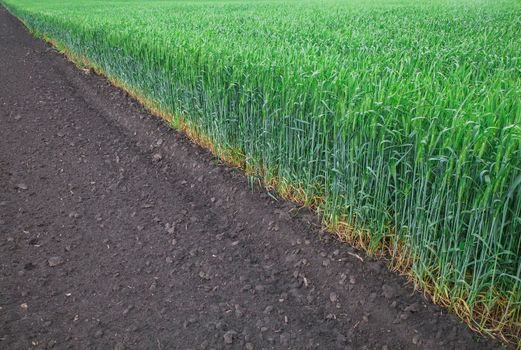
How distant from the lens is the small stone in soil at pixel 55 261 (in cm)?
304

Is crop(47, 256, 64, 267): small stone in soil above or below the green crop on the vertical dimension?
below

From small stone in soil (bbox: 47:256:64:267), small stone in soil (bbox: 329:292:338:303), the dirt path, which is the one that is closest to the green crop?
the dirt path

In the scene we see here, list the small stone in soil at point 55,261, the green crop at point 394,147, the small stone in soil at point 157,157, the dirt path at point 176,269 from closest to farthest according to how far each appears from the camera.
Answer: the green crop at point 394,147
the dirt path at point 176,269
the small stone in soil at point 55,261
the small stone in soil at point 157,157

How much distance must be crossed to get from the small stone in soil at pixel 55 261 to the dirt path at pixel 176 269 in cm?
3

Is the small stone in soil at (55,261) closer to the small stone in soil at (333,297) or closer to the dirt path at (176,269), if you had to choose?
the dirt path at (176,269)

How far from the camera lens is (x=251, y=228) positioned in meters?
3.36

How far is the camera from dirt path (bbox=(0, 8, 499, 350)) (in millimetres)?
2389

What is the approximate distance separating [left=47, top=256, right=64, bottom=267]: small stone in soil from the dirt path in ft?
0.10

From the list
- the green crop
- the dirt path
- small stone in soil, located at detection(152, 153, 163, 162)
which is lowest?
small stone in soil, located at detection(152, 153, 163, 162)

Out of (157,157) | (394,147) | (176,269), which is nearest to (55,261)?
(176,269)

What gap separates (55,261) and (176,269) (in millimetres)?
852

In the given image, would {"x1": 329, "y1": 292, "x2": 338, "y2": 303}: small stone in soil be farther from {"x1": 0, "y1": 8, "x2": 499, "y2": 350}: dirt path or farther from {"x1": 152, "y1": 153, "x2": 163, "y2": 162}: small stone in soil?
{"x1": 152, "y1": 153, "x2": 163, "y2": 162}: small stone in soil

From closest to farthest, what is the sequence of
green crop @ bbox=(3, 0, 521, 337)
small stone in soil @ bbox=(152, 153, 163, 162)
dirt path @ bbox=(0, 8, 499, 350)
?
green crop @ bbox=(3, 0, 521, 337)
dirt path @ bbox=(0, 8, 499, 350)
small stone in soil @ bbox=(152, 153, 163, 162)

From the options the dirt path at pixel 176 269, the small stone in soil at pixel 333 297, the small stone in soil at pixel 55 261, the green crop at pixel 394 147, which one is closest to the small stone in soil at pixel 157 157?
the dirt path at pixel 176 269
